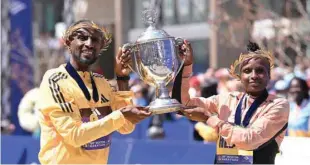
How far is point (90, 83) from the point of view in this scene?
579 cm

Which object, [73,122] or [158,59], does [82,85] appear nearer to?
[73,122]

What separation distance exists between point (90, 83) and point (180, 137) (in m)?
7.80

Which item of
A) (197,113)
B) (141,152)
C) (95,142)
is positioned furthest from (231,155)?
(141,152)

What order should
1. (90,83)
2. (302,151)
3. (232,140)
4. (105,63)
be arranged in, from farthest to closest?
1. (105,63)
2. (302,151)
3. (90,83)
4. (232,140)

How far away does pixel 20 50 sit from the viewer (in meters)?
14.9

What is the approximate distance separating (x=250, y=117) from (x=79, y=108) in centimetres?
109

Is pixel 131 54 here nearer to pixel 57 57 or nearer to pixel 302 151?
pixel 302 151

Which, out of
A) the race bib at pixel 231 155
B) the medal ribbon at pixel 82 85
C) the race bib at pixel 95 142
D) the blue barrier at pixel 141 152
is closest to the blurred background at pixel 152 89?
the blue barrier at pixel 141 152

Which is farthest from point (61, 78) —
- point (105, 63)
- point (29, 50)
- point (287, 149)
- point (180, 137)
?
point (105, 63)

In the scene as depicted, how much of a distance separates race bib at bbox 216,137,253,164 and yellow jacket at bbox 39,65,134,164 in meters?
0.59

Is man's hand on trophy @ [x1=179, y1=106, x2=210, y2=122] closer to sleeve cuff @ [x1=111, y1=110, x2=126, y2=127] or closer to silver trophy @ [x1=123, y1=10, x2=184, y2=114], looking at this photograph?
silver trophy @ [x1=123, y1=10, x2=184, y2=114]

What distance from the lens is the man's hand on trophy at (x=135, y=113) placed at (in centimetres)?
532

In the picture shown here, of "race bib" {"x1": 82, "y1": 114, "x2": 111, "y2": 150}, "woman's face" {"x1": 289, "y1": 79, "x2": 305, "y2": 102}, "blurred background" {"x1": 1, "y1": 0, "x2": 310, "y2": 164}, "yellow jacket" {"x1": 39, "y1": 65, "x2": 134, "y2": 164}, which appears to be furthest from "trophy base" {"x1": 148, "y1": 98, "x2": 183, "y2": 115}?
"woman's face" {"x1": 289, "y1": 79, "x2": 305, "y2": 102}

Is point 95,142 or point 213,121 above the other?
point 213,121
